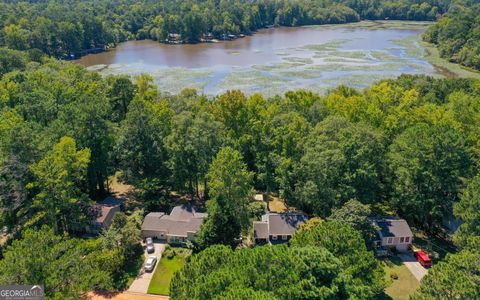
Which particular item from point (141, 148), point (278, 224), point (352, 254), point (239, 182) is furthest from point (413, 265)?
point (141, 148)

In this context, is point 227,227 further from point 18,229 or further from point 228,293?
point 18,229

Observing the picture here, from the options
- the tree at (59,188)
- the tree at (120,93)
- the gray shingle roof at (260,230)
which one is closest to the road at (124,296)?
the tree at (59,188)

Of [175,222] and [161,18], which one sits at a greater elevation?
[161,18]

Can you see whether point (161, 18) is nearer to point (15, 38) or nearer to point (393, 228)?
point (15, 38)

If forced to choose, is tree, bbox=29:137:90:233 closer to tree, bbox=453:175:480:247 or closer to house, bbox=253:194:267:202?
house, bbox=253:194:267:202

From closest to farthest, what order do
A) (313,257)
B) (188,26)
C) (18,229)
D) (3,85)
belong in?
(313,257), (18,229), (3,85), (188,26)

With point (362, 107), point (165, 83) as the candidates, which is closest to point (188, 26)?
point (165, 83)
